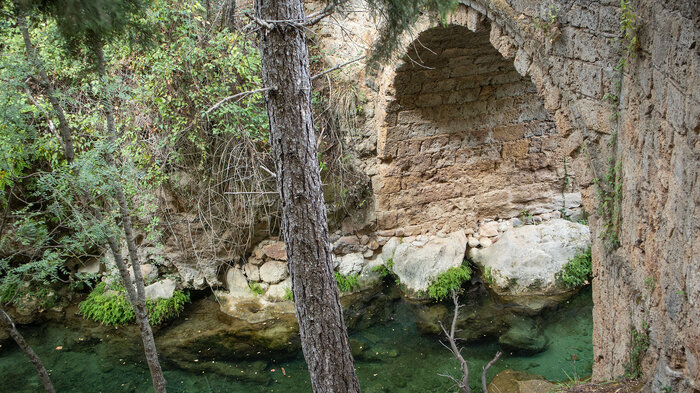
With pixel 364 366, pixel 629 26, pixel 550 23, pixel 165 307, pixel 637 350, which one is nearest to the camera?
pixel 629 26

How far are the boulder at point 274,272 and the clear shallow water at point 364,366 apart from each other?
137cm

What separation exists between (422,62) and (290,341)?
3759 millimetres

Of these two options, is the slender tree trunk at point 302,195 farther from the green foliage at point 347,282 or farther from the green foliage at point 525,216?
the green foliage at point 525,216

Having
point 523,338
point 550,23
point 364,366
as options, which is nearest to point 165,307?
point 364,366

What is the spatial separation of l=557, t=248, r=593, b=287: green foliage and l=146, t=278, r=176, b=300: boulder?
203 inches

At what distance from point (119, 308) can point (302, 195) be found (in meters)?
4.63

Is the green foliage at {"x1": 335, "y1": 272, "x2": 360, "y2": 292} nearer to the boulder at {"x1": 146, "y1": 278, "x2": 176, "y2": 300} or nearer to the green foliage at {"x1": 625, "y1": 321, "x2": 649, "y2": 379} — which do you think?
the boulder at {"x1": 146, "y1": 278, "x2": 176, "y2": 300}

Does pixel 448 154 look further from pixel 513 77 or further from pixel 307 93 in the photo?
pixel 307 93

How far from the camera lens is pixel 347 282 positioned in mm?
7125

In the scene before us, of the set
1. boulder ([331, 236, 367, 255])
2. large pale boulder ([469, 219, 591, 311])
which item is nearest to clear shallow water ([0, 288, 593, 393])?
large pale boulder ([469, 219, 591, 311])

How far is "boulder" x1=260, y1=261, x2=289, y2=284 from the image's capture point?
690 cm

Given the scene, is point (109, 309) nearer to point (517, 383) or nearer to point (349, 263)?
point (349, 263)

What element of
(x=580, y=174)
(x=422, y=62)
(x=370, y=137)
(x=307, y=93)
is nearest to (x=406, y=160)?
(x=370, y=137)

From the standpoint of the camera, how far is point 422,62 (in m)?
6.15
